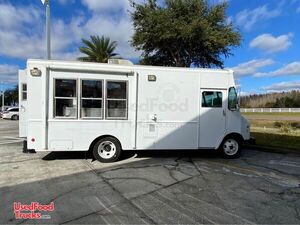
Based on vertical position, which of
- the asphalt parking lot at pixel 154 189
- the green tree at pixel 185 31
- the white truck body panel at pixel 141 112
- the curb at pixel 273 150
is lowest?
the asphalt parking lot at pixel 154 189

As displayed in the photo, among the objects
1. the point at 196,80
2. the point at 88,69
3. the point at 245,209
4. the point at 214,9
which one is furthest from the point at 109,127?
the point at 214,9

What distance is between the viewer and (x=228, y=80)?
31.3 ft

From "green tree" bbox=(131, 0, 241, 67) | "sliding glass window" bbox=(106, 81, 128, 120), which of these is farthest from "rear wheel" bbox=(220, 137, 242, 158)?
"green tree" bbox=(131, 0, 241, 67)

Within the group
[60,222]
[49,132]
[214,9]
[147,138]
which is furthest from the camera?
[214,9]

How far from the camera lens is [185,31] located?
1697cm

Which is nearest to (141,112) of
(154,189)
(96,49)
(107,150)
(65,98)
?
(107,150)

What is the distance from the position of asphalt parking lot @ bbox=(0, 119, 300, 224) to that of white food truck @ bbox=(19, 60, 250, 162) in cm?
66

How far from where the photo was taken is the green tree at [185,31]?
687 inches

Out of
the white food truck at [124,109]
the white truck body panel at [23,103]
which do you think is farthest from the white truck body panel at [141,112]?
the white truck body panel at [23,103]

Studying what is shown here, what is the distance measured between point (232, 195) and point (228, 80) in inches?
181

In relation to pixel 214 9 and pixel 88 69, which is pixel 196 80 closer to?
pixel 88 69

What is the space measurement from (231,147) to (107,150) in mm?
4144

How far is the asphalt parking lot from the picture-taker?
191 inches

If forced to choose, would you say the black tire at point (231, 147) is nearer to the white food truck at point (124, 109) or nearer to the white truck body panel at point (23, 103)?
the white food truck at point (124, 109)
